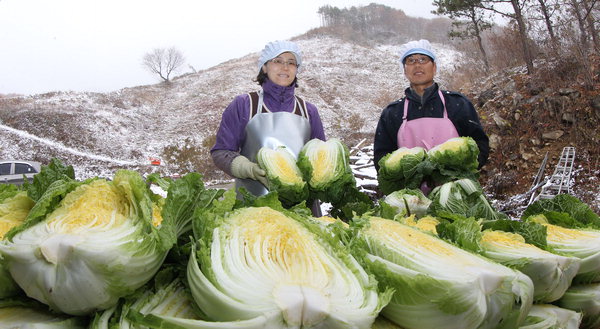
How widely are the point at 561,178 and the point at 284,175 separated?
7694mm

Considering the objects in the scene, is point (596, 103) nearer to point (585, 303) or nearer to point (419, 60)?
point (419, 60)

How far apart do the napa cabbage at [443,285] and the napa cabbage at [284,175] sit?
3.65ft

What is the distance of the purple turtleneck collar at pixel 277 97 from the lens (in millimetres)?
3422

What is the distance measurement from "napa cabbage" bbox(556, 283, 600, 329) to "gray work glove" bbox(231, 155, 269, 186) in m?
1.83

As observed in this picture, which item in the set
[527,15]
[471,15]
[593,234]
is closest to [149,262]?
[593,234]

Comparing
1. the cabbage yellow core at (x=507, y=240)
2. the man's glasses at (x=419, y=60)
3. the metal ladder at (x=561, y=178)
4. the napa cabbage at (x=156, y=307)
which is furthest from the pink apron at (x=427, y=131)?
the metal ladder at (x=561, y=178)

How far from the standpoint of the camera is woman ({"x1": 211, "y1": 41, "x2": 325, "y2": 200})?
3273mm

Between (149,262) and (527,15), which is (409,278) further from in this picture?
(527,15)

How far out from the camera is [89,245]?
114cm

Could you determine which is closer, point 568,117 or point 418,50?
point 418,50

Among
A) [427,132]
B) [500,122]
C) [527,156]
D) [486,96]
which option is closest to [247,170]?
[427,132]

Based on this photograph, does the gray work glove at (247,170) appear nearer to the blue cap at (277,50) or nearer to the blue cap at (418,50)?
the blue cap at (277,50)

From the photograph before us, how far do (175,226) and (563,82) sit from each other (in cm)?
1253

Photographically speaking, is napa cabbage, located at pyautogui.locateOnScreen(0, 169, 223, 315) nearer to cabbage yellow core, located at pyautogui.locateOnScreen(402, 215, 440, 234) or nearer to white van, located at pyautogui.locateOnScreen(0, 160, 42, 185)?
cabbage yellow core, located at pyautogui.locateOnScreen(402, 215, 440, 234)
